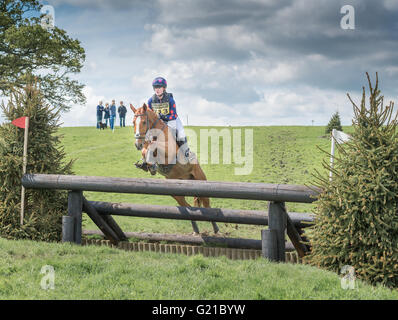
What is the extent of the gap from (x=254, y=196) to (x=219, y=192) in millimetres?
507

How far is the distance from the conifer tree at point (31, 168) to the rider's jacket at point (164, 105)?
6.33ft

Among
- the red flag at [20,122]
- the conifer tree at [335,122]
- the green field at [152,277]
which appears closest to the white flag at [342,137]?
the green field at [152,277]

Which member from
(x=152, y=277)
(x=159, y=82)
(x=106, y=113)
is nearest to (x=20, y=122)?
(x=159, y=82)

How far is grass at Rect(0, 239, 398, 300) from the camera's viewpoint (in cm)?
429

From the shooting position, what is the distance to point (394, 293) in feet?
14.4

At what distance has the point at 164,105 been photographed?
871cm

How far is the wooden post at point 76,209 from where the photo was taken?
6.89m

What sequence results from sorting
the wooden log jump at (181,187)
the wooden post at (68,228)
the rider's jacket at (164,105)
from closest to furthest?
the wooden log jump at (181,187) < the wooden post at (68,228) < the rider's jacket at (164,105)

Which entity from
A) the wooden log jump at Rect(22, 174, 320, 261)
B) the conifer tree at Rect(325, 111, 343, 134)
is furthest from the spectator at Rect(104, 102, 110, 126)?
the wooden log jump at Rect(22, 174, 320, 261)

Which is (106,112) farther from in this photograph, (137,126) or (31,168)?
(31,168)

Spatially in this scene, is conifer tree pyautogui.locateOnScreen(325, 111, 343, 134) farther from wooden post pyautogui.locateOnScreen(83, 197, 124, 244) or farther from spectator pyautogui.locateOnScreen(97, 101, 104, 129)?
wooden post pyautogui.locateOnScreen(83, 197, 124, 244)

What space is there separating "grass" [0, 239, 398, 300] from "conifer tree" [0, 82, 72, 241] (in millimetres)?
1559

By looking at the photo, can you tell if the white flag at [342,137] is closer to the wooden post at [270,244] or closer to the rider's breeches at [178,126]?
the wooden post at [270,244]
